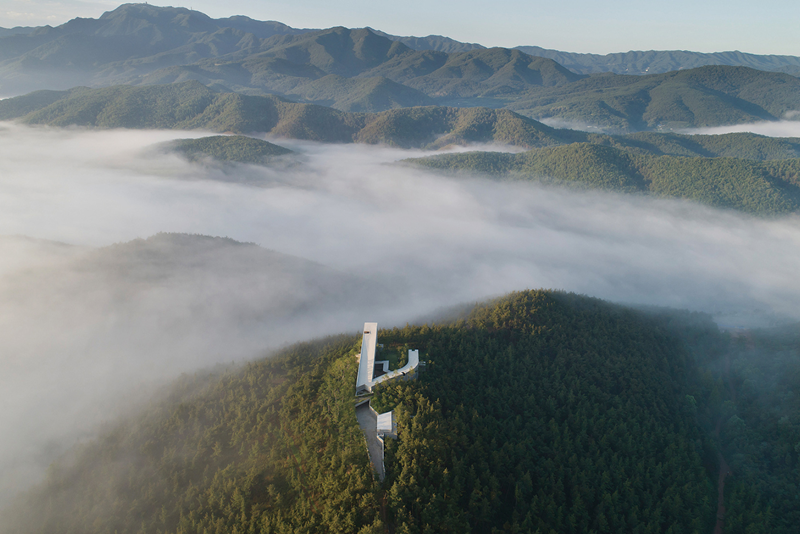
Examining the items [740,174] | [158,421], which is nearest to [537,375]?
[158,421]

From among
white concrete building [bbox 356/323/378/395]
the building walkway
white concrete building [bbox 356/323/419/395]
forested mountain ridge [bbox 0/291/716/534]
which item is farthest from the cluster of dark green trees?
white concrete building [bbox 356/323/378/395]

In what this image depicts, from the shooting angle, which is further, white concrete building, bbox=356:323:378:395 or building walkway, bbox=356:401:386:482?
white concrete building, bbox=356:323:378:395

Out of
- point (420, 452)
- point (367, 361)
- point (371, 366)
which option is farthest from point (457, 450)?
point (367, 361)

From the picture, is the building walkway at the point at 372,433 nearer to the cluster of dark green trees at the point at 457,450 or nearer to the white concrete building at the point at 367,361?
the cluster of dark green trees at the point at 457,450

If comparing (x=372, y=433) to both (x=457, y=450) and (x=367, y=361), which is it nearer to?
(x=457, y=450)

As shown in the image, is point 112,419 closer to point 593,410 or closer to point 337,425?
point 337,425

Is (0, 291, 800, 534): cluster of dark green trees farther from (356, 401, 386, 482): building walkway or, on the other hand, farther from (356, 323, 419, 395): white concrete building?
(356, 323, 419, 395): white concrete building
